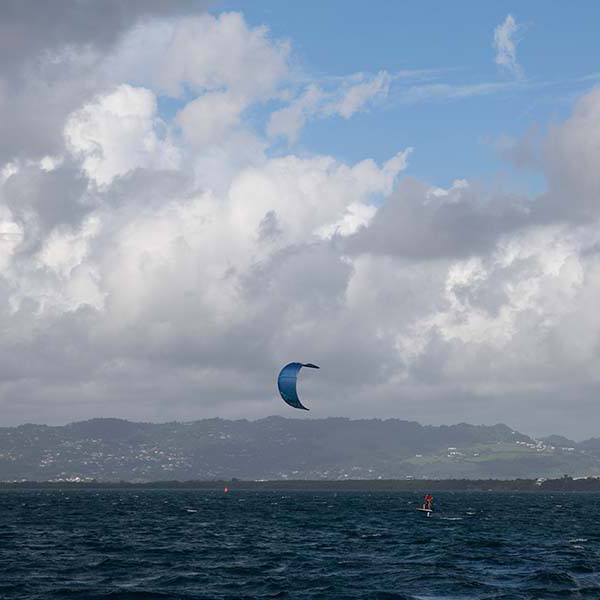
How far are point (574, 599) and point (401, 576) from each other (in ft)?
47.5

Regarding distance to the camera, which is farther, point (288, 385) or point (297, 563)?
point (288, 385)

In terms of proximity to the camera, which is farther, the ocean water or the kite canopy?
the kite canopy

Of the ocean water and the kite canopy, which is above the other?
the kite canopy

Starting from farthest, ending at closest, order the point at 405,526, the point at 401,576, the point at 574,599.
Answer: the point at 405,526, the point at 401,576, the point at 574,599

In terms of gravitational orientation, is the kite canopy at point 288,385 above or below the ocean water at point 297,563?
above

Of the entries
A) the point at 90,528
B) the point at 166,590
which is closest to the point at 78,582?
the point at 166,590

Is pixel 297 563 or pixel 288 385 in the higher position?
pixel 288 385

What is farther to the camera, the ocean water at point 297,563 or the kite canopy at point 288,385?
the kite canopy at point 288,385

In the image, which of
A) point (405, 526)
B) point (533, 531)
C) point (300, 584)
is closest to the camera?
point (300, 584)

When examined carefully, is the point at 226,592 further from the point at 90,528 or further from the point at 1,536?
the point at 90,528

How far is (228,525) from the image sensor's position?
461 feet

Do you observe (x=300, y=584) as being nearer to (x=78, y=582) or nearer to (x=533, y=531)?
(x=78, y=582)

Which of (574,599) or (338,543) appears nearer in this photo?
(574,599)

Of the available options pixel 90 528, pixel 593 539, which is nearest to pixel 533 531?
→ pixel 593 539
